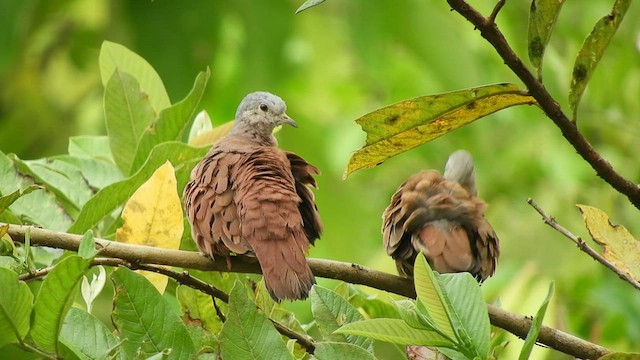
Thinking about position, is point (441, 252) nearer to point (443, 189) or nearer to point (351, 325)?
point (443, 189)

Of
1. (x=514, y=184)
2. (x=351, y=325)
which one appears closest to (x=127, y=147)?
(x=351, y=325)

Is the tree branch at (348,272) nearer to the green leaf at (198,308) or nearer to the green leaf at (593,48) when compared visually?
the green leaf at (198,308)

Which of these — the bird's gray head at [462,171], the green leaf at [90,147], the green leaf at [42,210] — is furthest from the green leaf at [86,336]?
the bird's gray head at [462,171]

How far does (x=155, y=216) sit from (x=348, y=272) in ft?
1.83

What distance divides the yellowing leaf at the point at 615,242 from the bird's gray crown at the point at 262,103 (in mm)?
1603

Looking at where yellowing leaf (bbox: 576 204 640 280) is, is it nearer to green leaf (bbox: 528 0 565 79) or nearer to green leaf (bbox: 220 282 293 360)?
green leaf (bbox: 528 0 565 79)

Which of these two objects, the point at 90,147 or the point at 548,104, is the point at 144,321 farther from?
the point at 90,147

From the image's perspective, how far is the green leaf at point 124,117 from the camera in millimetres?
3084

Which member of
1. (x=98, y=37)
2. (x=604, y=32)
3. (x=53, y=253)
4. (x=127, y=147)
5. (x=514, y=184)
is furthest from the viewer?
(x=514, y=184)

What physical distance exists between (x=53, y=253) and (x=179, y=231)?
0.41 meters

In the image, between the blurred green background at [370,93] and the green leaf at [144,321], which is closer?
the green leaf at [144,321]

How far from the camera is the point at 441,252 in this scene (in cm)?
258

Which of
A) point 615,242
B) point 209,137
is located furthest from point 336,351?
point 209,137

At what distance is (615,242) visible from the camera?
89.9 inches
